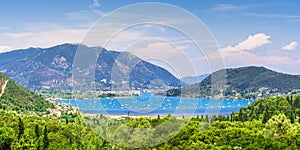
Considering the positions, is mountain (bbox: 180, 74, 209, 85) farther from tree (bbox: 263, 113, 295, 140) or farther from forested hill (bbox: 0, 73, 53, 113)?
forested hill (bbox: 0, 73, 53, 113)

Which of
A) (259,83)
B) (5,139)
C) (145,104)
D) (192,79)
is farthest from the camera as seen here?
(259,83)

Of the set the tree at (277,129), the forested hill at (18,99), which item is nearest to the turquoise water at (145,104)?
the tree at (277,129)

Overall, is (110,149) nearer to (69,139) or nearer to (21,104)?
(69,139)

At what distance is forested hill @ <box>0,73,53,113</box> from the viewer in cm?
7612

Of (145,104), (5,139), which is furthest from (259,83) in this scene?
(145,104)

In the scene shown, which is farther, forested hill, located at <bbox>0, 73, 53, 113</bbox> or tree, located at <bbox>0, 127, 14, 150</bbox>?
forested hill, located at <bbox>0, 73, 53, 113</bbox>

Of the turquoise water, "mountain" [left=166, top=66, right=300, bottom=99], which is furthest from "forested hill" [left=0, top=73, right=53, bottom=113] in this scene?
"mountain" [left=166, top=66, right=300, bottom=99]

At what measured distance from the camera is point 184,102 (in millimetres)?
12281

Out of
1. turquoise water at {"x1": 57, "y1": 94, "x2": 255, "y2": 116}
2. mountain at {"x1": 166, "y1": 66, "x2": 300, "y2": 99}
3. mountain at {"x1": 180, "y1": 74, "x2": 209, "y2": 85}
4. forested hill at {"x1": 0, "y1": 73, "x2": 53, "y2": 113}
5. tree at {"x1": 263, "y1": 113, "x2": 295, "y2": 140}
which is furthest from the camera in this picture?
mountain at {"x1": 166, "y1": 66, "x2": 300, "y2": 99}

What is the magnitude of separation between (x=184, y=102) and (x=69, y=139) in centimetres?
1880

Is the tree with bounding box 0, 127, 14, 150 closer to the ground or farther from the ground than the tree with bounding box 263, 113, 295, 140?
closer to the ground

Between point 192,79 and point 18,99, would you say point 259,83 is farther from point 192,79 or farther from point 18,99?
point 192,79

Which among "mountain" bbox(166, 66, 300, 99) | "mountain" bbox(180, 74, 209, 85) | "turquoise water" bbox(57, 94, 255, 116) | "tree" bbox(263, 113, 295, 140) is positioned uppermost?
"mountain" bbox(166, 66, 300, 99)

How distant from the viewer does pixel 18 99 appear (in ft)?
267
